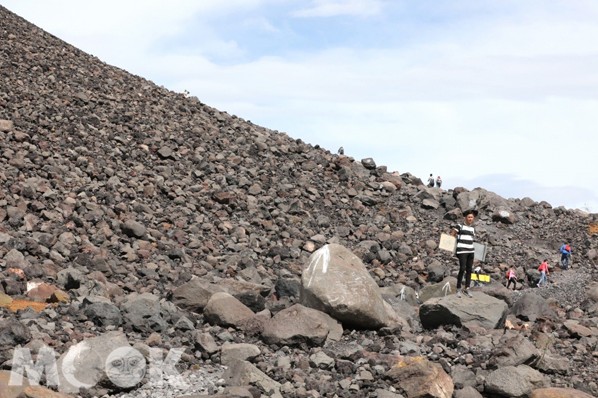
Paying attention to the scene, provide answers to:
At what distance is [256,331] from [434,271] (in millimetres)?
9548

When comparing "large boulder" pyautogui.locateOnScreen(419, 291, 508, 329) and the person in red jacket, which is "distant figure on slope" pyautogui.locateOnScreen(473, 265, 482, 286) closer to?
the person in red jacket

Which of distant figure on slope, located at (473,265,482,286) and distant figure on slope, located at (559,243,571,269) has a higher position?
distant figure on slope, located at (559,243,571,269)

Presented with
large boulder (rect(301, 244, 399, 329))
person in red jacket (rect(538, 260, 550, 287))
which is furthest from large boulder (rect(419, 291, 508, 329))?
person in red jacket (rect(538, 260, 550, 287))

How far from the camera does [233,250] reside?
729 inches

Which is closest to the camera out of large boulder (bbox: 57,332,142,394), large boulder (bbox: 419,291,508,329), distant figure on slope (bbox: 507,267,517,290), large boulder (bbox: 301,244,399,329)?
large boulder (bbox: 57,332,142,394)

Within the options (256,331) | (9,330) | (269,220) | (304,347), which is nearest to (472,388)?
→ (304,347)

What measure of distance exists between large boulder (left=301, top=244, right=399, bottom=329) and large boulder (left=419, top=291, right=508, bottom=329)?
568 mm

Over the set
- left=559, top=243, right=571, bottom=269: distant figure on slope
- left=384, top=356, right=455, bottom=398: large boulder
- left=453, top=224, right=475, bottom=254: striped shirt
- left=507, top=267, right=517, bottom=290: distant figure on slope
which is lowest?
left=384, top=356, right=455, bottom=398: large boulder

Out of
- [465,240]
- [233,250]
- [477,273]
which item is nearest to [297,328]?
[465,240]

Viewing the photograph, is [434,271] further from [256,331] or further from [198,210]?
[256,331]

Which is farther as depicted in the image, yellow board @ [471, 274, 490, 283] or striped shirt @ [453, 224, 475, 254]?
yellow board @ [471, 274, 490, 283]

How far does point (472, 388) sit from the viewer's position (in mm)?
9289

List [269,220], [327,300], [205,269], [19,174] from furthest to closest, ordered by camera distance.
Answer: [269,220]
[19,174]
[205,269]
[327,300]

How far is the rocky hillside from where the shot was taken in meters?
9.68
